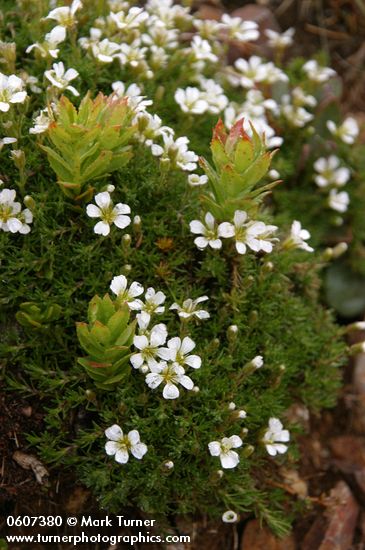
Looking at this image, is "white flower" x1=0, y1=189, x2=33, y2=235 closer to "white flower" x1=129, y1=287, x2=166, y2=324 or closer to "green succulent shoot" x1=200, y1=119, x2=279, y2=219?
"white flower" x1=129, y1=287, x2=166, y2=324

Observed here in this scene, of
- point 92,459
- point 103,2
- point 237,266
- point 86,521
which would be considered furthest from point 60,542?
point 103,2

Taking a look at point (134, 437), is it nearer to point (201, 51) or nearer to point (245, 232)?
point (245, 232)

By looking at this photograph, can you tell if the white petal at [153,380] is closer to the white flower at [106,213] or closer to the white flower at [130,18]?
the white flower at [106,213]

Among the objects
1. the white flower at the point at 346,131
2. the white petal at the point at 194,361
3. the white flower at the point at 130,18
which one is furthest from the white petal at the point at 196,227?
the white flower at the point at 346,131

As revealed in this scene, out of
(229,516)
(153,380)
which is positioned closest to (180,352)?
(153,380)

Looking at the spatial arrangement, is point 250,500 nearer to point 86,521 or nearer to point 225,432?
point 225,432

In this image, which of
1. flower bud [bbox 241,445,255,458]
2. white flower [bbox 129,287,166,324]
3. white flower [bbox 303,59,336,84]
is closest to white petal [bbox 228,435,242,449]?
flower bud [bbox 241,445,255,458]

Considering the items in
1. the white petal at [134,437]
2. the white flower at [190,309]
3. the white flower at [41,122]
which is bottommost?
the white petal at [134,437]
